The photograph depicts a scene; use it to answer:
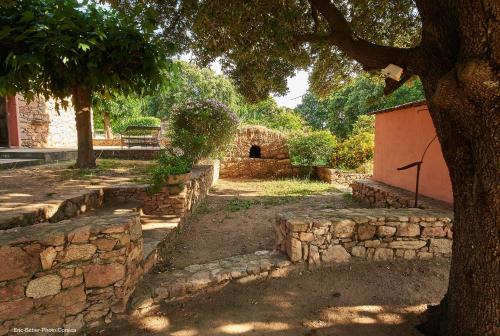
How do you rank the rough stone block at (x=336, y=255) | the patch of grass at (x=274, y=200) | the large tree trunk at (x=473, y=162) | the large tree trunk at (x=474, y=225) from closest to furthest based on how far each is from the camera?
the large tree trunk at (x=473, y=162) → the large tree trunk at (x=474, y=225) → the rough stone block at (x=336, y=255) → the patch of grass at (x=274, y=200)

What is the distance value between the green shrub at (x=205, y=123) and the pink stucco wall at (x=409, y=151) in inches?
187

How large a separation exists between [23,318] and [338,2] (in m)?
7.18

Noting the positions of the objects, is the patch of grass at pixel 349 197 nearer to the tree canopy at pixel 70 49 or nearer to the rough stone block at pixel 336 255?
the rough stone block at pixel 336 255

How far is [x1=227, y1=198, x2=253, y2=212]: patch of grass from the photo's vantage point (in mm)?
7434

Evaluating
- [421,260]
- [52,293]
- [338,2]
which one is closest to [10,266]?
[52,293]

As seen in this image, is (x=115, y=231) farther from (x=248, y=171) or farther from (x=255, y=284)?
(x=248, y=171)

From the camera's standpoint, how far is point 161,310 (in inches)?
129

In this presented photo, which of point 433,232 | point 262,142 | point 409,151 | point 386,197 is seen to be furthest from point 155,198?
point 262,142

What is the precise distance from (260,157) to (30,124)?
9412 mm

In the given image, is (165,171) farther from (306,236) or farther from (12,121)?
(12,121)

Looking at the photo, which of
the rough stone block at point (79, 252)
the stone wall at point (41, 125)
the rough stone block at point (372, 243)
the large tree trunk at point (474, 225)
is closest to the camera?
the large tree trunk at point (474, 225)

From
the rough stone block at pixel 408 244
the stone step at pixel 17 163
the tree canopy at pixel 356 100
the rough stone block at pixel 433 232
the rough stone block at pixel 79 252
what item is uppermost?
the tree canopy at pixel 356 100

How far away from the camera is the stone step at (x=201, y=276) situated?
10.8ft

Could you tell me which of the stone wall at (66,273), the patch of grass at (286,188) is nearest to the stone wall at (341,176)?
the patch of grass at (286,188)
